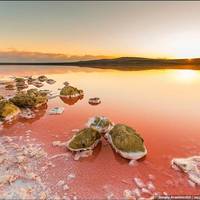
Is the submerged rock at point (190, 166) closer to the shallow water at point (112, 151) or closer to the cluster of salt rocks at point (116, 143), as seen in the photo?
the shallow water at point (112, 151)

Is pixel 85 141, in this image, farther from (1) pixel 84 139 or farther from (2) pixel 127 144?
(2) pixel 127 144

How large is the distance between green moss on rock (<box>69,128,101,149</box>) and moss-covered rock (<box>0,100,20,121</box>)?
528 cm

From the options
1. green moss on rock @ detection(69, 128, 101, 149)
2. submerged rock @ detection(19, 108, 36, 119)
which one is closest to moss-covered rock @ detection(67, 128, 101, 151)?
green moss on rock @ detection(69, 128, 101, 149)

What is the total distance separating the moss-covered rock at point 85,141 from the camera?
766cm

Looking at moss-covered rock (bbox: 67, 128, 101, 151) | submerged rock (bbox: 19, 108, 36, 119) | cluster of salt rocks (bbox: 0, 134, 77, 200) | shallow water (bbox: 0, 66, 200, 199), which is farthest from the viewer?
submerged rock (bbox: 19, 108, 36, 119)

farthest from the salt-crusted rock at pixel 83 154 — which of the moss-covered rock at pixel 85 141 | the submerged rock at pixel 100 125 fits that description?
the submerged rock at pixel 100 125

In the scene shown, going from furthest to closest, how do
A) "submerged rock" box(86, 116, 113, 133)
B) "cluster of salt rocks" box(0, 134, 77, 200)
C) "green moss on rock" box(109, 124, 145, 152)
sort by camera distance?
"submerged rock" box(86, 116, 113, 133), "green moss on rock" box(109, 124, 145, 152), "cluster of salt rocks" box(0, 134, 77, 200)

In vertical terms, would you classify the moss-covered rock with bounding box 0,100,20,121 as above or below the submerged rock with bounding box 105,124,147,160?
below

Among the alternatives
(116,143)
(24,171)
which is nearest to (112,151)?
(116,143)

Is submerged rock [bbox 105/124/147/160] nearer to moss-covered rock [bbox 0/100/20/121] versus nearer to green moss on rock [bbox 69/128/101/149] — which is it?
green moss on rock [bbox 69/128/101/149]

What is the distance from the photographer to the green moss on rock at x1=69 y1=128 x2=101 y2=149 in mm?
7684

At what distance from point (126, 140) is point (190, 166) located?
7.15ft

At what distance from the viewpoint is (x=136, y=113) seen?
13148 mm

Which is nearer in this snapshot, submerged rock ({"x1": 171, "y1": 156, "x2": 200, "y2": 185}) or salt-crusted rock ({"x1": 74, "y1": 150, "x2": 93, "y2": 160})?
submerged rock ({"x1": 171, "y1": 156, "x2": 200, "y2": 185})
